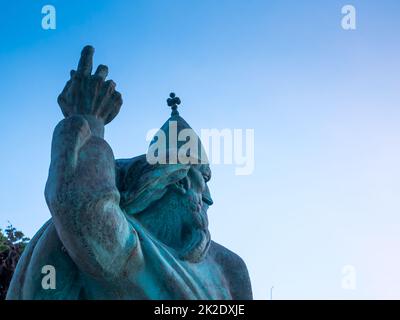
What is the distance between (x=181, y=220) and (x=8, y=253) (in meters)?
10.9

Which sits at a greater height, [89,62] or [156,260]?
[89,62]

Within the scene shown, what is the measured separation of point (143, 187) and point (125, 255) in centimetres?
71

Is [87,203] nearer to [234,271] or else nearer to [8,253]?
[234,271]

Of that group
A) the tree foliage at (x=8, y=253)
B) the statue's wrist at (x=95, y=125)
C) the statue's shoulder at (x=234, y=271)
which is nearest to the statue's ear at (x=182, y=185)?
the statue's shoulder at (x=234, y=271)

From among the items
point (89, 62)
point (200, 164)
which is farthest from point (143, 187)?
point (89, 62)

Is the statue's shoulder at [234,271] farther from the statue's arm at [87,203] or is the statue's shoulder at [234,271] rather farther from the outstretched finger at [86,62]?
the outstretched finger at [86,62]

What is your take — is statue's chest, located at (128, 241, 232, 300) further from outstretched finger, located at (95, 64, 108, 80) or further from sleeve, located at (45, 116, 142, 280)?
outstretched finger, located at (95, 64, 108, 80)

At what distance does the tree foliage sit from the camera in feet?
44.8

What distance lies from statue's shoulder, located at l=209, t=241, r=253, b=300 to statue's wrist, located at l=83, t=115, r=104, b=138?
122cm

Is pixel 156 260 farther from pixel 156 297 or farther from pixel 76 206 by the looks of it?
pixel 76 206

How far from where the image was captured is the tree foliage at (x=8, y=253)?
44.8ft

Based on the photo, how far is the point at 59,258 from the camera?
12.4 ft

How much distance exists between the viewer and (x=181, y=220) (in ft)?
14.2
